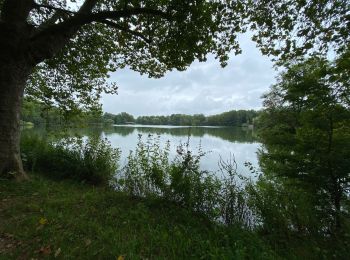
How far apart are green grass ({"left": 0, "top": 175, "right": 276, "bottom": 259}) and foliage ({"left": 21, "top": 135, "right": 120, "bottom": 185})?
1785mm

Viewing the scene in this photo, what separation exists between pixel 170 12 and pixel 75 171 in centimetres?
525

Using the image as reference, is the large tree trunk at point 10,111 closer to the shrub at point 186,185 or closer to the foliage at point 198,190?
the shrub at point 186,185

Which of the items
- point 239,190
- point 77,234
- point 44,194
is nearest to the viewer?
point 77,234

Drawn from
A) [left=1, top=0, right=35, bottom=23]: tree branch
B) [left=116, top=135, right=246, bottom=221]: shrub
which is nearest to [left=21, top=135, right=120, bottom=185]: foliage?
[left=116, top=135, right=246, bottom=221]: shrub

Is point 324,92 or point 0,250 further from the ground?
point 324,92

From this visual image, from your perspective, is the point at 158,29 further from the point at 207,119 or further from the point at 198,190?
the point at 207,119

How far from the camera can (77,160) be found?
6.89 m

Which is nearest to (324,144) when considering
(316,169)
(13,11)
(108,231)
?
(316,169)

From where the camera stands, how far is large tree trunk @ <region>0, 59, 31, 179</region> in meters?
4.92

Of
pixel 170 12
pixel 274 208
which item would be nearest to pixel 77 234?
pixel 274 208

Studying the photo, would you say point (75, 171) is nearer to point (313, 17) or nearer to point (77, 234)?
point (77, 234)

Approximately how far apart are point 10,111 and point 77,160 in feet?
7.98

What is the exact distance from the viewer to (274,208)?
4.00 m

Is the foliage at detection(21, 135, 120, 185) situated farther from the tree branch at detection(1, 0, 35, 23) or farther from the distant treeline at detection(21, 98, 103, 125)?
the tree branch at detection(1, 0, 35, 23)
